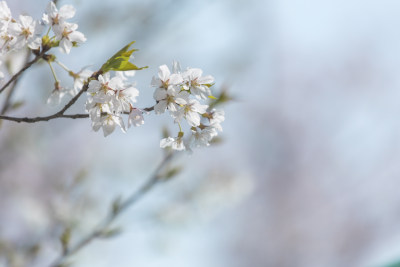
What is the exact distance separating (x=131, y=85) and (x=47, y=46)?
195 millimetres

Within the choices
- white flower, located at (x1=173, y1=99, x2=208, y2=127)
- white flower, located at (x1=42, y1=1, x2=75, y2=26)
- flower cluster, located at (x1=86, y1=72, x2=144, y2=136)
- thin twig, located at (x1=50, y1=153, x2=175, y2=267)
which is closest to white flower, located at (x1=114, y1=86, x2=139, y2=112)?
flower cluster, located at (x1=86, y1=72, x2=144, y2=136)

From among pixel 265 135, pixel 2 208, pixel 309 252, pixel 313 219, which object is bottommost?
pixel 2 208

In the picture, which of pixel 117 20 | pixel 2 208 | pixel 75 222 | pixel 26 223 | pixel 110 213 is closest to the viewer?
pixel 110 213

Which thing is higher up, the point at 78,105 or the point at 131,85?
the point at 78,105

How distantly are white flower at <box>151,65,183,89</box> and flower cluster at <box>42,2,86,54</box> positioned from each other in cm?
19

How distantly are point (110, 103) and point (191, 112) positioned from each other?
178 mm

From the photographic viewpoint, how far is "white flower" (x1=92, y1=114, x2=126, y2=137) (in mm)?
958

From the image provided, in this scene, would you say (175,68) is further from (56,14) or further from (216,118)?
(56,14)

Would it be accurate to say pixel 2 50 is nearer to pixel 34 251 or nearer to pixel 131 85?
pixel 131 85

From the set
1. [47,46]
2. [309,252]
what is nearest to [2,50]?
[47,46]

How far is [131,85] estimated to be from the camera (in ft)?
3.27

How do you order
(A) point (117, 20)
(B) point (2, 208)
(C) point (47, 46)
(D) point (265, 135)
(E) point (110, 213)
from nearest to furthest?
1. (C) point (47, 46)
2. (E) point (110, 213)
3. (A) point (117, 20)
4. (B) point (2, 208)
5. (D) point (265, 135)

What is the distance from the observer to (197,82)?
0.98 m

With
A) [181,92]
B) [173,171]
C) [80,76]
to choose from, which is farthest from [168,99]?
[173,171]
